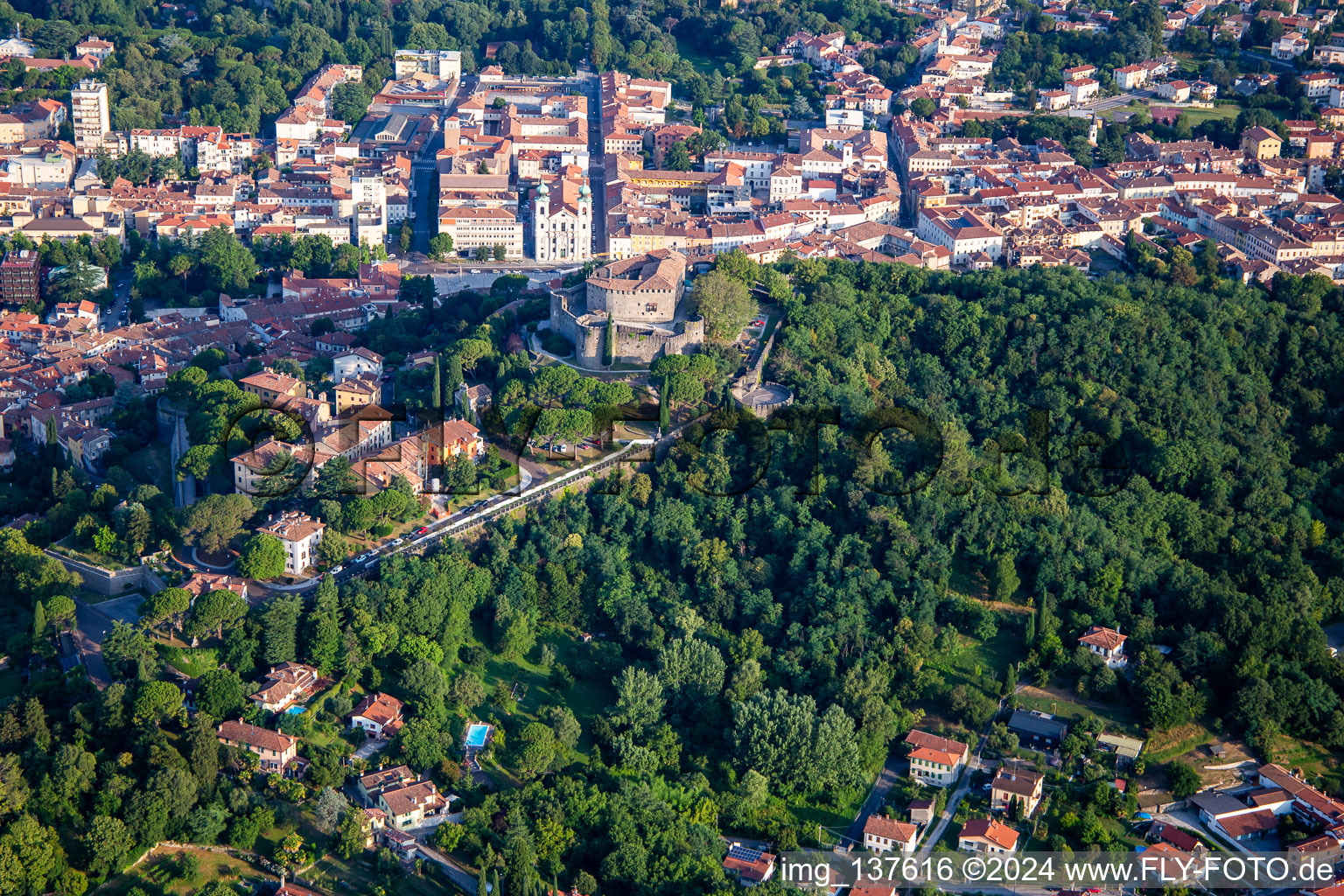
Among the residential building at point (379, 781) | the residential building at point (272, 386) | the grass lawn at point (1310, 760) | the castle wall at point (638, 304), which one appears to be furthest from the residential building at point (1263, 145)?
the residential building at point (379, 781)

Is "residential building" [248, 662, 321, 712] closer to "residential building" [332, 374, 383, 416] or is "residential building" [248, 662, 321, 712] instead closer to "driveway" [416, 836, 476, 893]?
"driveway" [416, 836, 476, 893]

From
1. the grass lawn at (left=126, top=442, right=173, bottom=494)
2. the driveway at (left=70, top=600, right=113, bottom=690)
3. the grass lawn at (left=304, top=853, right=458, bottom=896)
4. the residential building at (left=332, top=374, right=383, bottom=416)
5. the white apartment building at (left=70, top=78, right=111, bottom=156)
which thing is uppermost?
the white apartment building at (left=70, top=78, right=111, bottom=156)

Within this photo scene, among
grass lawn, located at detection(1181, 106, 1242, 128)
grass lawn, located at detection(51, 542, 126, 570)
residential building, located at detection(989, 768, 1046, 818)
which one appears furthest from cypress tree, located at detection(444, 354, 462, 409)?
grass lawn, located at detection(1181, 106, 1242, 128)

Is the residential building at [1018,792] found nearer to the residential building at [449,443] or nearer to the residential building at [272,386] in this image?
the residential building at [449,443]

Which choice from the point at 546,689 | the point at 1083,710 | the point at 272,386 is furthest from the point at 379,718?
the point at 1083,710

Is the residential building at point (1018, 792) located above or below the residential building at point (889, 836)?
above

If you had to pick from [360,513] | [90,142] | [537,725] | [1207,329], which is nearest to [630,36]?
[90,142]

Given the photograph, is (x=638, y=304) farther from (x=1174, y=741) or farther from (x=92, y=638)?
(x=1174, y=741)
